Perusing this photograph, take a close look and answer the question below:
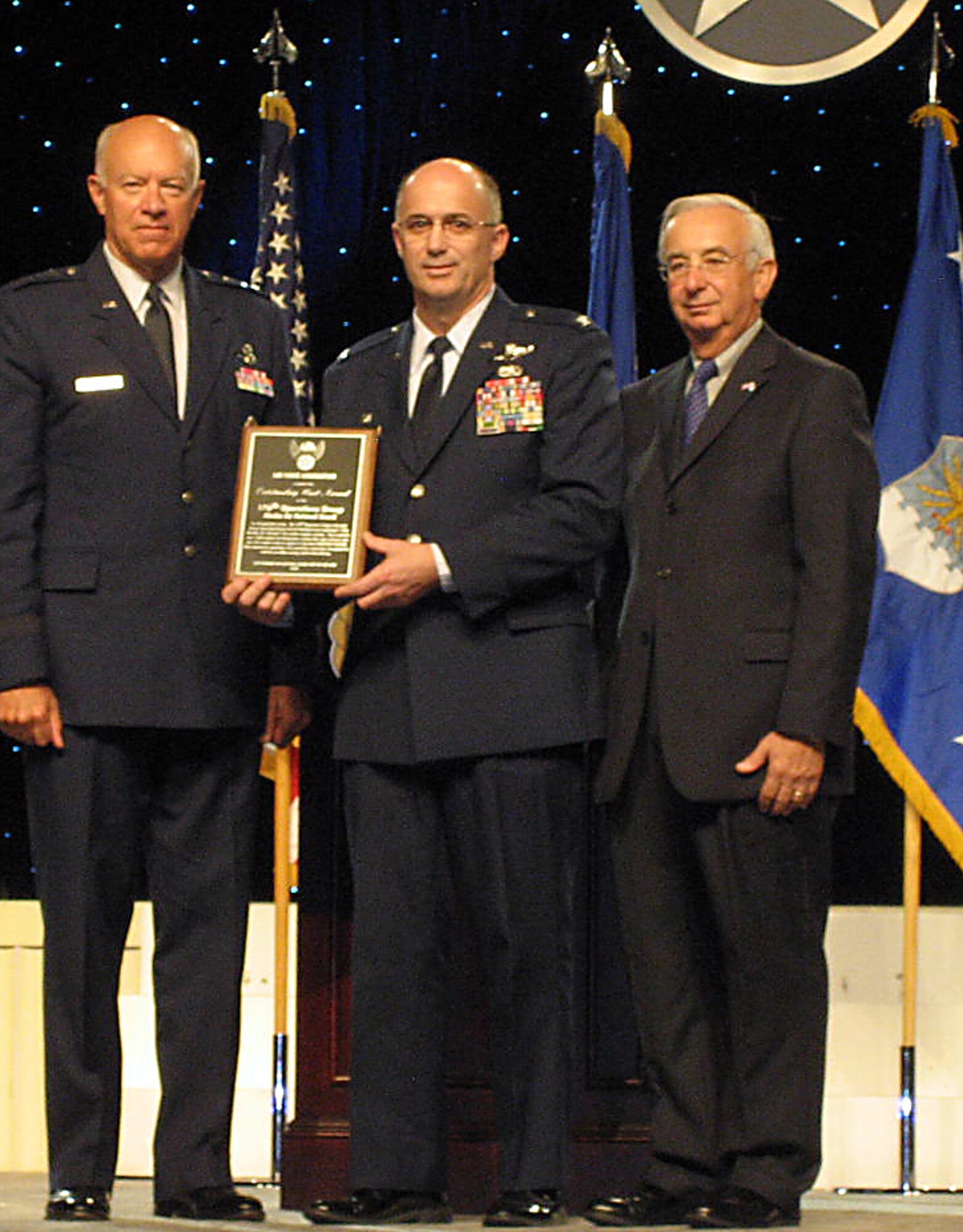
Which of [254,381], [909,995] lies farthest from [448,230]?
[909,995]

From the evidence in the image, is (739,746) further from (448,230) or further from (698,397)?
(448,230)

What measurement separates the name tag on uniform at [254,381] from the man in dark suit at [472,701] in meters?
0.18

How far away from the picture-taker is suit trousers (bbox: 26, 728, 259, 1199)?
303 centimetres

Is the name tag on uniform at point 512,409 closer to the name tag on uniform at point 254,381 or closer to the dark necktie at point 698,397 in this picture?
the dark necktie at point 698,397

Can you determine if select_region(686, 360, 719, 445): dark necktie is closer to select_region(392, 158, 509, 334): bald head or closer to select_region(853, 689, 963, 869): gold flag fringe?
select_region(392, 158, 509, 334): bald head

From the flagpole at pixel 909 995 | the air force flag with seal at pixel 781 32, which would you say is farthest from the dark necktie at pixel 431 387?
the air force flag with seal at pixel 781 32

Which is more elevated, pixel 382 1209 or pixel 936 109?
pixel 936 109

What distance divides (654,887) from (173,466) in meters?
0.96

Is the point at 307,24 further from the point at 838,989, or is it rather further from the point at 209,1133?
the point at 209,1133

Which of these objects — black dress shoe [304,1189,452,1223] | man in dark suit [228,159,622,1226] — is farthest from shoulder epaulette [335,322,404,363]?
black dress shoe [304,1189,452,1223]

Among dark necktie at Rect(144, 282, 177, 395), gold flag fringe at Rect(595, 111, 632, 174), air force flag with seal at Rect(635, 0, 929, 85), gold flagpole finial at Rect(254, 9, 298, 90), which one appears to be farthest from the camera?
air force flag with seal at Rect(635, 0, 929, 85)

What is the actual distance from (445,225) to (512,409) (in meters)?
0.30

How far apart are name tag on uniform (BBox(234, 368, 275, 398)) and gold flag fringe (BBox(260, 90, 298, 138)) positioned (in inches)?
80.0

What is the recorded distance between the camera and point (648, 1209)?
→ 3062 millimetres
